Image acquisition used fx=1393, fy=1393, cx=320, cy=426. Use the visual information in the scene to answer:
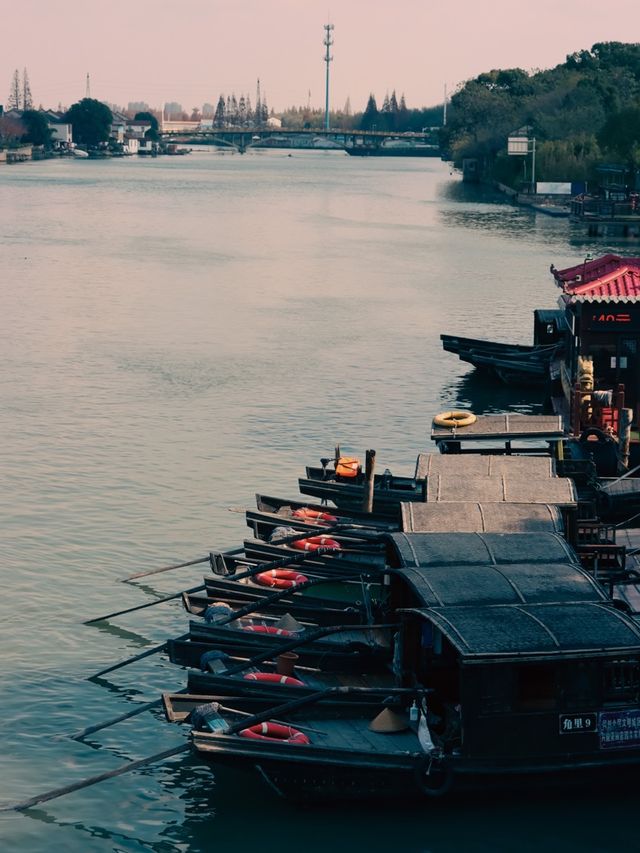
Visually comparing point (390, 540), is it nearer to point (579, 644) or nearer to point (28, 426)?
point (579, 644)

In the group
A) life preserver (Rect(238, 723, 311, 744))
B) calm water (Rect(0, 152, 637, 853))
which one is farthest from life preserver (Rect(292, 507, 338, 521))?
life preserver (Rect(238, 723, 311, 744))

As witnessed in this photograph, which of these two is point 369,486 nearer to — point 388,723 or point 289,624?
point 289,624

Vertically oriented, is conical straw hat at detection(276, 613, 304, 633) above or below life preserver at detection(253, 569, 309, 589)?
below

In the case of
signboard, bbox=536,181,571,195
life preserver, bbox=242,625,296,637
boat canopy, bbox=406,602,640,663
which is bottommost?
life preserver, bbox=242,625,296,637

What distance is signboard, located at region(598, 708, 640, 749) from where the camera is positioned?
65.2 ft

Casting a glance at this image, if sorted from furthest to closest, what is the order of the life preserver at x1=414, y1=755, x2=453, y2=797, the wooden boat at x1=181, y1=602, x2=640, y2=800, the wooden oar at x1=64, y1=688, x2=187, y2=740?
the wooden oar at x1=64, y1=688, x2=187, y2=740 → the life preserver at x1=414, y1=755, x2=453, y2=797 → the wooden boat at x1=181, y1=602, x2=640, y2=800

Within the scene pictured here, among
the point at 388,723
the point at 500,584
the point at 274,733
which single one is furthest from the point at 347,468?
the point at 274,733

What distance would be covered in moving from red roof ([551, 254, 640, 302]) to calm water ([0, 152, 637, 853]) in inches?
285

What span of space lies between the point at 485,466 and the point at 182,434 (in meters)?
18.9

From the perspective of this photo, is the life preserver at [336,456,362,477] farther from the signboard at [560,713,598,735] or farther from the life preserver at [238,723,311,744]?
the signboard at [560,713,598,735]

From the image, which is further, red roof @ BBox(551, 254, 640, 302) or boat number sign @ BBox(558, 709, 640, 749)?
red roof @ BBox(551, 254, 640, 302)

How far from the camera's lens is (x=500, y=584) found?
21.2 meters

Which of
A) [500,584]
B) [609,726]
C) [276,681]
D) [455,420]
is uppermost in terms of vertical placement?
[455,420]

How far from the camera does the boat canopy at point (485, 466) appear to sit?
27.6 m
